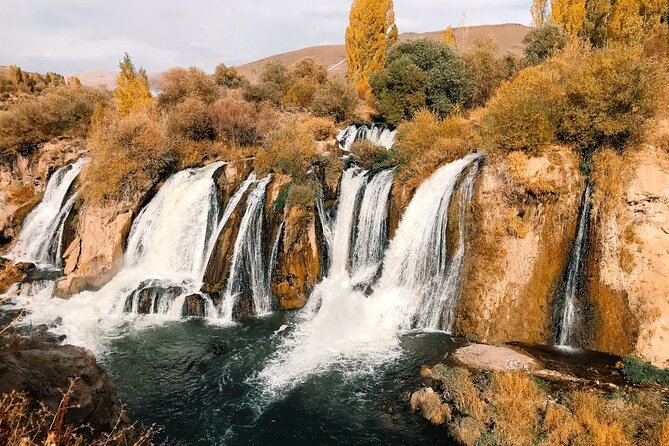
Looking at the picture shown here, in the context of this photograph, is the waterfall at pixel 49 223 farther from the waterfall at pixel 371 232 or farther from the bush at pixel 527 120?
the bush at pixel 527 120

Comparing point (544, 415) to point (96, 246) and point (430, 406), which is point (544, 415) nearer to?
point (430, 406)

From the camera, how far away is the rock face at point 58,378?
7.92 m

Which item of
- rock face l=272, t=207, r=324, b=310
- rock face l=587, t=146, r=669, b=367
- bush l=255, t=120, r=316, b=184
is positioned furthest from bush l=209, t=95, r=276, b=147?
rock face l=587, t=146, r=669, b=367

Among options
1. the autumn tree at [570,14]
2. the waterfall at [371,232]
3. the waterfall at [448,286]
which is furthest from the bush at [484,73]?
the waterfall at [448,286]

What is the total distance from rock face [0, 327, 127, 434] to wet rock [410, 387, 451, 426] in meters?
7.67

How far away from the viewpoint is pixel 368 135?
95.9ft

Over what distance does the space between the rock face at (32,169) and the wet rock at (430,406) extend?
31022 mm

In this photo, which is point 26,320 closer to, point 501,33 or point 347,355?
point 347,355

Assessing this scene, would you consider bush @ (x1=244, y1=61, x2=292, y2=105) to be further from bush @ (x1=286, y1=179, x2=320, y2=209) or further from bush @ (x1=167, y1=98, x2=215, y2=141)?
bush @ (x1=286, y1=179, x2=320, y2=209)

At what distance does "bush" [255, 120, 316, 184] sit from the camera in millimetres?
22766

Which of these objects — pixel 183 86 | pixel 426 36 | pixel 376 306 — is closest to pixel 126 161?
pixel 183 86

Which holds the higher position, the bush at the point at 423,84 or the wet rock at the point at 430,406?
the bush at the point at 423,84

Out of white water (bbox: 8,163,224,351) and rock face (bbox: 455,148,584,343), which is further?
white water (bbox: 8,163,224,351)

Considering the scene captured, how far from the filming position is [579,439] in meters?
10.1
